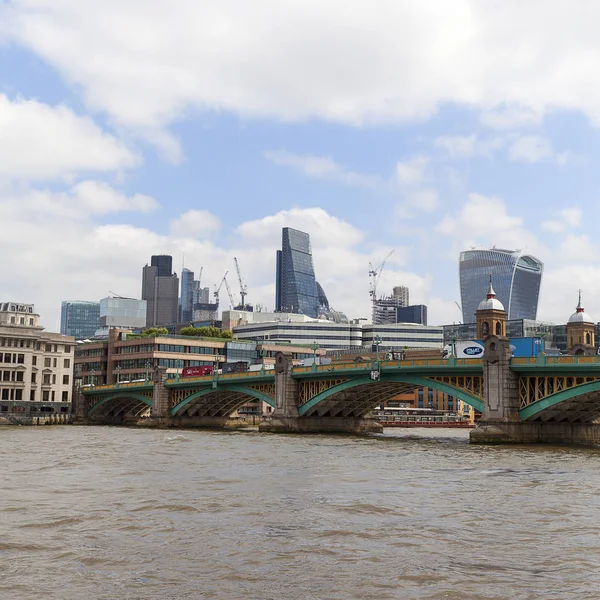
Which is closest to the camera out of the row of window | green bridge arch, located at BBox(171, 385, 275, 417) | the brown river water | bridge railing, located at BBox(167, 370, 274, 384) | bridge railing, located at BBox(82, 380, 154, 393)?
the brown river water

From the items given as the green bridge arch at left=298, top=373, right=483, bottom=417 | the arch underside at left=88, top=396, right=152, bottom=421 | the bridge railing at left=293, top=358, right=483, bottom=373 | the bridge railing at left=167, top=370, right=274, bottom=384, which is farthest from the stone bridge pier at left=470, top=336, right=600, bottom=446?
the arch underside at left=88, top=396, right=152, bottom=421

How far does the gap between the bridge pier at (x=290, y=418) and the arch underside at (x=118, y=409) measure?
158 ft

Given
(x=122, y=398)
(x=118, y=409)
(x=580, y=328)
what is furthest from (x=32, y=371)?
(x=580, y=328)

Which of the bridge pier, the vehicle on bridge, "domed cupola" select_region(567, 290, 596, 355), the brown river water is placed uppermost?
"domed cupola" select_region(567, 290, 596, 355)

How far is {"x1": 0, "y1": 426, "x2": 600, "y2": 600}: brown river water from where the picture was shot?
20.1 meters

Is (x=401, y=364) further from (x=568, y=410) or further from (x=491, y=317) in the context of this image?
(x=491, y=317)

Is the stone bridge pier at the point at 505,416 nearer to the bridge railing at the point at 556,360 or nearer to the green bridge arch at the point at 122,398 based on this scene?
the bridge railing at the point at 556,360

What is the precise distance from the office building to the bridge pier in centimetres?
5298

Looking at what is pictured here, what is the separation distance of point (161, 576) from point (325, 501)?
576 inches

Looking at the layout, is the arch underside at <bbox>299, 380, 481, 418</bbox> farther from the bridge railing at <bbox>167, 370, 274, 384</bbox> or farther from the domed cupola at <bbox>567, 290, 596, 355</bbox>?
the domed cupola at <bbox>567, 290, 596, 355</bbox>

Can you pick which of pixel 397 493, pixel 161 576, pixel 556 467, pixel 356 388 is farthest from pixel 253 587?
pixel 356 388

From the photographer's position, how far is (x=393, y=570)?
21.7 meters

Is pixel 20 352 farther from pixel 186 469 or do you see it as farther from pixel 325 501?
pixel 325 501

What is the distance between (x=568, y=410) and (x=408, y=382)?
18.0 meters
